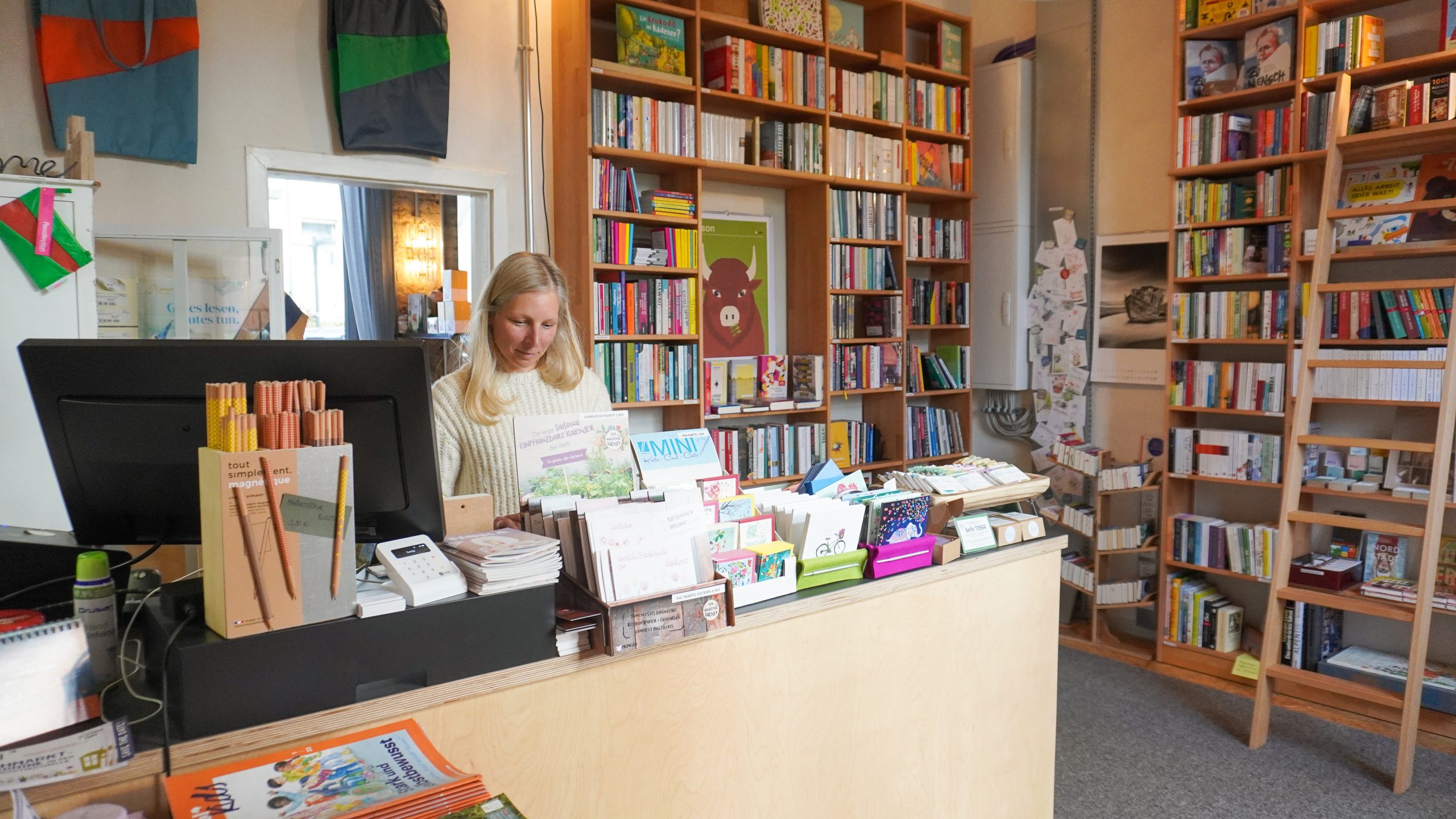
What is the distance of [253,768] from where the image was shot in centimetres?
107

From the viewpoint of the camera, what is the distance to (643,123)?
3.91 meters

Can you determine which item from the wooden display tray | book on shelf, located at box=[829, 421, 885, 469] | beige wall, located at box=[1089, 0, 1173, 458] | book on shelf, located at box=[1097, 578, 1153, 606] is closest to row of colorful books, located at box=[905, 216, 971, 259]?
beige wall, located at box=[1089, 0, 1173, 458]

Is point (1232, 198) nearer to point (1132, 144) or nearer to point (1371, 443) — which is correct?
point (1132, 144)

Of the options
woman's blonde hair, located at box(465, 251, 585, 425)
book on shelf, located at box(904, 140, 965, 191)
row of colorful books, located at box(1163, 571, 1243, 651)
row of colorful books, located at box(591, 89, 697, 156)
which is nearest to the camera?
woman's blonde hair, located at box(465, 251, 585, 425)

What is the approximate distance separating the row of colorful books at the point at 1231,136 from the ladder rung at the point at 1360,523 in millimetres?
1534

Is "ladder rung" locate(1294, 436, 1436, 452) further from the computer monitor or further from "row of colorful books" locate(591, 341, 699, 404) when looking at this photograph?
the computer monitor

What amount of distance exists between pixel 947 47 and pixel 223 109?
3611mm

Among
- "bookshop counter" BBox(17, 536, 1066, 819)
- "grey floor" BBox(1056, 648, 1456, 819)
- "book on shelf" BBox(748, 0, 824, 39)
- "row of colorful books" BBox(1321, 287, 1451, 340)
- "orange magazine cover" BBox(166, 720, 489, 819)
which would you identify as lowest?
"grey floor" BBox(1056, 648, 1456, 819)

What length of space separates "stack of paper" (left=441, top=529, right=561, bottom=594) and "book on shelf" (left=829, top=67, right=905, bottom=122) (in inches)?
140

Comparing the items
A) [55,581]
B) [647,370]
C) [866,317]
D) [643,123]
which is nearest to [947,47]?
[866,317]

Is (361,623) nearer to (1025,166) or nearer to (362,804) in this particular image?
(362,804)

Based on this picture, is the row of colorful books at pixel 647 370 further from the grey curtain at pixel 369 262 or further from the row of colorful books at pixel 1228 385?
the grey curtain at pixel 369 262

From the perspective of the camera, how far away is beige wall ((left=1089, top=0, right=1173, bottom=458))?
448cm

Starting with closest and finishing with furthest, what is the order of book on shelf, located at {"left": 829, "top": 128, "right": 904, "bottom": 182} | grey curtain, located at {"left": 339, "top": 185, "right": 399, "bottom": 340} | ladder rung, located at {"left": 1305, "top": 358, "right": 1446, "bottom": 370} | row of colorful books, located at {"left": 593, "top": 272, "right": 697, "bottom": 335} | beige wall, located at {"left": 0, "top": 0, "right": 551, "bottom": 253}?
beige wall, located at {"left": 0, "top": 0, "right": 551, "bottom": 253}
ladder rung, located at {"left": 1305, "top": 358, "right": 1446, "bottom": 370}
row of colorful books, located at {"left": 593, "top": 272, "right": 697, "bottom": 335}
book on shelf, located at {"left": 829, "top": 128, "right": 904, "bottom": 182}
grey curtain, located at {"left": 339, "top": 185, "right": 399, "bottom": 340}
